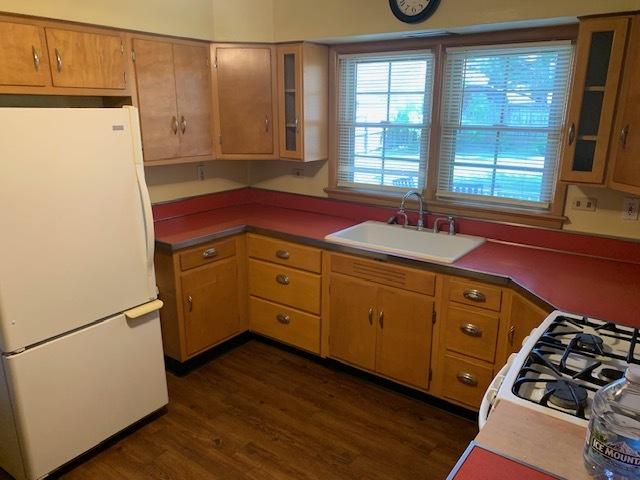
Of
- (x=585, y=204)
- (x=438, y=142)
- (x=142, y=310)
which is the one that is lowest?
(x=142, y=310)

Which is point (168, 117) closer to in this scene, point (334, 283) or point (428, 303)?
point (334, 283)

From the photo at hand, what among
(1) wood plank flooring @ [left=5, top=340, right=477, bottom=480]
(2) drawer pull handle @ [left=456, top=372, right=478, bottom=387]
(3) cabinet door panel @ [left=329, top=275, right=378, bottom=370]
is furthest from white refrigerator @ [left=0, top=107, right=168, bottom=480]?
(2) drawer pull handle @ [left=456, top=372, right=478, bottom=387]

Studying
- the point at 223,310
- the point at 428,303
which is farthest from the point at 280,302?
the point at 428,303

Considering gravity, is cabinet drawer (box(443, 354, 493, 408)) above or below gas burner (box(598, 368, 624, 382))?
below

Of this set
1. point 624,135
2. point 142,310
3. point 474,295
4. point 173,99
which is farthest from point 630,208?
point 173,99

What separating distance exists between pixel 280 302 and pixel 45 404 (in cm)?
148

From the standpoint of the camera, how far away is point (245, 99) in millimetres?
3264

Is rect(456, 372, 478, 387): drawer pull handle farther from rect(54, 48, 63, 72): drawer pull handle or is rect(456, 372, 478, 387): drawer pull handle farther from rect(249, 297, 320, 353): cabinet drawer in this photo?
rect(54, 48, 63, 72): drawer pull handle

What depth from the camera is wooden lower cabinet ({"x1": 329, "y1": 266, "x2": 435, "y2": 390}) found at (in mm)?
2641

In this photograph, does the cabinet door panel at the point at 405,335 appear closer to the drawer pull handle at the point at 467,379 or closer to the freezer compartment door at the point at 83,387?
the drawer pull handle at the point at 467,379

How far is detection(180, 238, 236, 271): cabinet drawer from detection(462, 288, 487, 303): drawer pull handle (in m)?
1.52

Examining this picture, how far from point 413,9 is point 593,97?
1.05 m

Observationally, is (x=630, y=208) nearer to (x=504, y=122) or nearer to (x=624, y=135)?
(x=624, y=135)

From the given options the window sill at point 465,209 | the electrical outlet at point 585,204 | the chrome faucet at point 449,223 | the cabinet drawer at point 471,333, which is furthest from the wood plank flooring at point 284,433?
the electrical outlet at point 585,204
